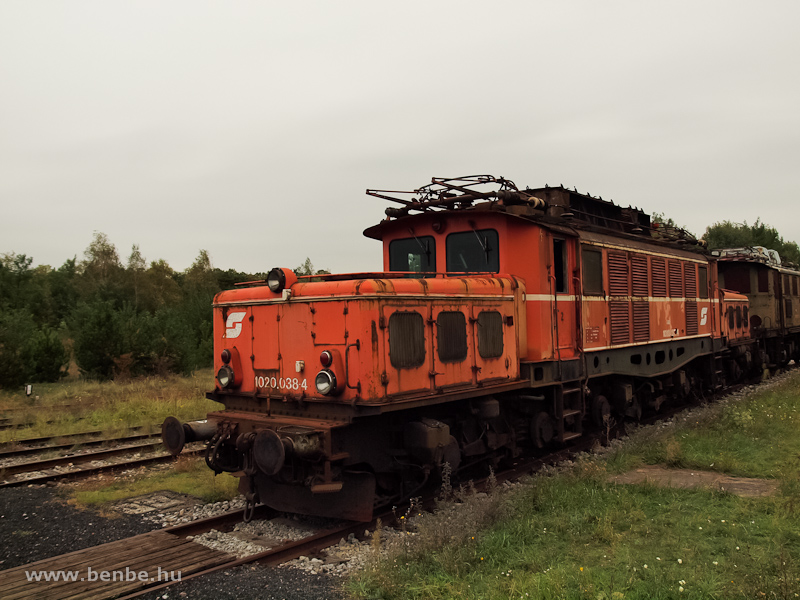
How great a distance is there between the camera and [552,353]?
855 centimetres

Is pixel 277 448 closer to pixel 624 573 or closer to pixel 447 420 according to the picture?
pixel 447 420

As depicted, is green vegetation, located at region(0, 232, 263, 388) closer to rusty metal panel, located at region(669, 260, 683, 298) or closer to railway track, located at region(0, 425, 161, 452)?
railway track, located at region(0, 425, 161, 452)

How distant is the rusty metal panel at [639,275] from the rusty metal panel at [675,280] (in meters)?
1.40

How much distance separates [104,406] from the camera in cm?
1598

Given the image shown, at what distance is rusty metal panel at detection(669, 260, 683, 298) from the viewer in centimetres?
1235

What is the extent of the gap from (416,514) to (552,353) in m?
3.13

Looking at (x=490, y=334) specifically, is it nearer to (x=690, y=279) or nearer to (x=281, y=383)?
(x=281, y=383)

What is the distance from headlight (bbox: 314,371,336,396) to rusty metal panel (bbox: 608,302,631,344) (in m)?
5.74

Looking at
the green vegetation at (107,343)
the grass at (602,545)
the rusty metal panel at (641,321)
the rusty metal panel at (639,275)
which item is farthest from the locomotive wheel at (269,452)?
the green vegetation at (107,343)

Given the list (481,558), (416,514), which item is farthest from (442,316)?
(481,558)

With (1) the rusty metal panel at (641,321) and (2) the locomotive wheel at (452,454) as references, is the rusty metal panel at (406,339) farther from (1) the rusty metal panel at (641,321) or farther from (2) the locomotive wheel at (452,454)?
(1) the rusty metal panel at (641,321)

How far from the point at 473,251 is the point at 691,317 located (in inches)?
289

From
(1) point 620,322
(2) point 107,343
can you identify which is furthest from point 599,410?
(2) point 107,343

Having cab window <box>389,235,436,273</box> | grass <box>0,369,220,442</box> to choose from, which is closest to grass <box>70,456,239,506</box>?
Answer: cab window <box>389,235,436,273</box>
